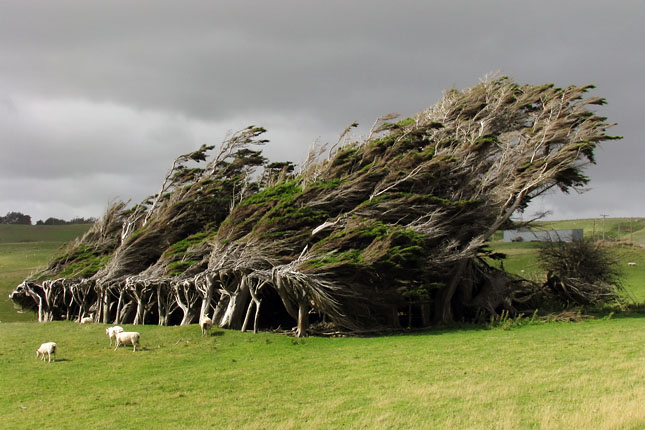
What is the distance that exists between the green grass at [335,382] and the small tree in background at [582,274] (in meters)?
8.06

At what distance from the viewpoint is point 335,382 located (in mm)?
15250

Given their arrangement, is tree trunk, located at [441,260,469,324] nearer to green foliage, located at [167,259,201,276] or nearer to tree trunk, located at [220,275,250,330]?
tree trunk, located at [220,275,250,330]

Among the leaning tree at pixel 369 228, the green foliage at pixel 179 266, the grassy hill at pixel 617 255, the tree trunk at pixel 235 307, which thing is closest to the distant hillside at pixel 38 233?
the grassy hill at pixel 617 255

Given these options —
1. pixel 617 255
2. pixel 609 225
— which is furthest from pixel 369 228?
pixel 609 225

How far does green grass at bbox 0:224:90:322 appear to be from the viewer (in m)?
45.4

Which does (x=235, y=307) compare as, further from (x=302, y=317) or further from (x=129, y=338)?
(x=129, y=338)

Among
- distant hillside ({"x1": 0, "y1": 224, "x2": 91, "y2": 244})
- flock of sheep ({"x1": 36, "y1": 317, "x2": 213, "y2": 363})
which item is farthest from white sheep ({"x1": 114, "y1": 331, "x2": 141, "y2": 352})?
distant hillside ({"x1": 0, "y1": 224, "x2": 91, "y2": 244})

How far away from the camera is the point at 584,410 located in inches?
437

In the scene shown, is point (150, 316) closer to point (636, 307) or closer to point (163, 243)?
point (163, 243)

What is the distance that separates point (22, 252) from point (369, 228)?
77.8 meters

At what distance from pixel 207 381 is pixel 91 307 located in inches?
867

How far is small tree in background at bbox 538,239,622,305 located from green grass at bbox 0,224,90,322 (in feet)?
111

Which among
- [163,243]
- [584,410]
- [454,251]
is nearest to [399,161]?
[454,251]

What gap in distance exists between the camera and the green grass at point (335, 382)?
38.3 feet
